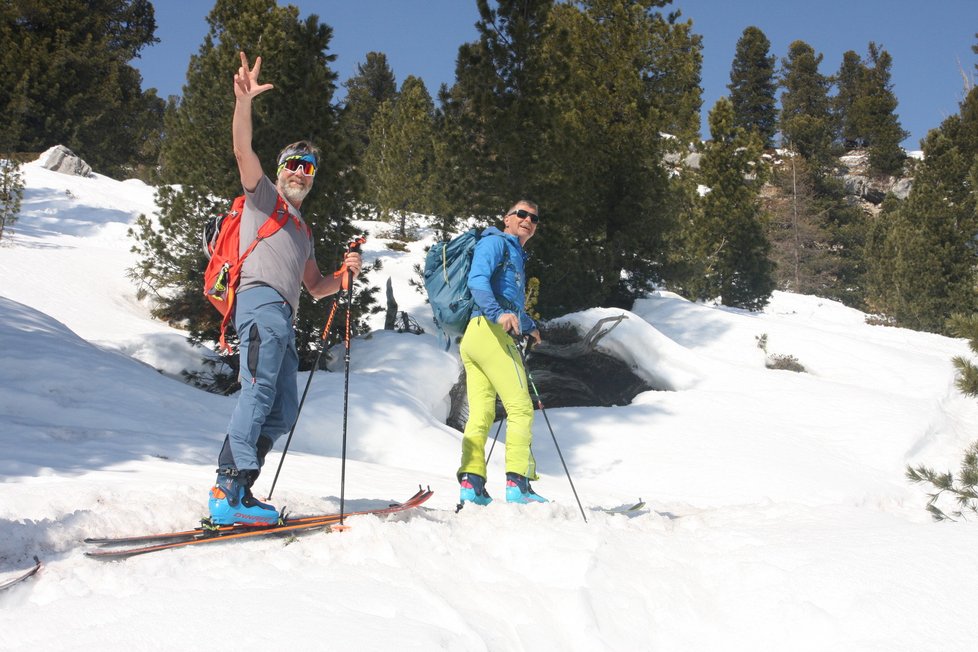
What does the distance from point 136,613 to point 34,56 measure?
30957 millimetres

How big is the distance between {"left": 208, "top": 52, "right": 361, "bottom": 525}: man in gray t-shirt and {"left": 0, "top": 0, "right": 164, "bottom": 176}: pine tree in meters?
24.5

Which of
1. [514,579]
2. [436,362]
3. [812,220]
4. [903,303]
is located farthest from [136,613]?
[812,220]

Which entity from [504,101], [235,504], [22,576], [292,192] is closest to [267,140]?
[504,101]

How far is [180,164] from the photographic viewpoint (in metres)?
13.5

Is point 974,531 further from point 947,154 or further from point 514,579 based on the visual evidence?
point 947,154

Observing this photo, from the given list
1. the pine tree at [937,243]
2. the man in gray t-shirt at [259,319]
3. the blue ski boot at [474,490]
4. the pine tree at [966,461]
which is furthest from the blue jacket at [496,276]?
the pine tree at [937,243]

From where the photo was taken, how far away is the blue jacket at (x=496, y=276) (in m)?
4.36

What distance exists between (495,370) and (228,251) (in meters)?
1.74

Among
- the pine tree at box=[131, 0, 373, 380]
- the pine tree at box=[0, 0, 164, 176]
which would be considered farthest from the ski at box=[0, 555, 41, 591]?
the pine tree at box=[0, 0, 164, 176]

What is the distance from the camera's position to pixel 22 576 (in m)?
2.54

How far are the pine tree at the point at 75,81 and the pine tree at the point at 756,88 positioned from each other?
132 ft

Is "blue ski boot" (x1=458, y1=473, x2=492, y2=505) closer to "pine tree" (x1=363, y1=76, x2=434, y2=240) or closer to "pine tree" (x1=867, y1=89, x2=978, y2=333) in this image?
"pine tree" (x1=867, y1=89, x2=978, y2=333)

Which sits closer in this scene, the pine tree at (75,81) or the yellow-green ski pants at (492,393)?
the yellow-green ski pants at (492,393)

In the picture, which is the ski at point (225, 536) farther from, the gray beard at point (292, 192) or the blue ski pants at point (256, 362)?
the gray beard at point (292, 192)
